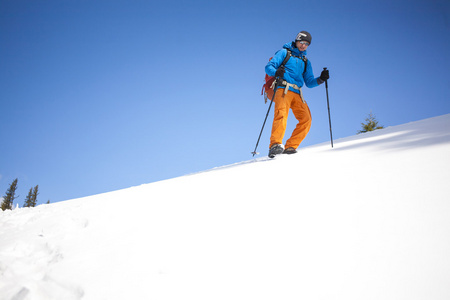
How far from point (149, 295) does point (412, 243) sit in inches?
36.7

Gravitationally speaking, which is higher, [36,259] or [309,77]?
[309,77]

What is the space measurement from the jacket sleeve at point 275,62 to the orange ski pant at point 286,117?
13.8 inches

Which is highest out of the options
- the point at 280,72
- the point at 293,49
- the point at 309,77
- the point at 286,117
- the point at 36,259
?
the point at 293,49

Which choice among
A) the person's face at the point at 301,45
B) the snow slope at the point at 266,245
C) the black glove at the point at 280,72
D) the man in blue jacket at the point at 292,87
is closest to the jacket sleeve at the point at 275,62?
the man in blue jacket at the point at 292,87

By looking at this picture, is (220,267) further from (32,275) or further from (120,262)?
(32,275)

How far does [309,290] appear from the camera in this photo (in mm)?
698

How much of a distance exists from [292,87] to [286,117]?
62 cm

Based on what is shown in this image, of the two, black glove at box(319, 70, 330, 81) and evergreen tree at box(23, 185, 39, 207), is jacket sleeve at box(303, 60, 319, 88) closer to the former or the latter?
black glove at box(319, 70, 330, 81)

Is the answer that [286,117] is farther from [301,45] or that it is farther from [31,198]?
[31,198]

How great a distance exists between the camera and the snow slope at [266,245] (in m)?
0.71

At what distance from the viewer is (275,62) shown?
384cm

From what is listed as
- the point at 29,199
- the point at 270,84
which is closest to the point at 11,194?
the point at 29,199

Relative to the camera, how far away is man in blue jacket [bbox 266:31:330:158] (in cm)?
364

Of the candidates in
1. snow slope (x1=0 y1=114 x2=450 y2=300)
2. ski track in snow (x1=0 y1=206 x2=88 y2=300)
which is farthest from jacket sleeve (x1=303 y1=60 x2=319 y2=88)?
ski track in snow (x1=0 y1=206 x2=88 y2=300)
